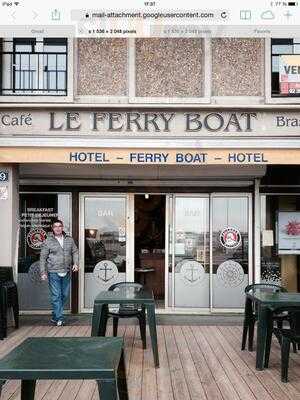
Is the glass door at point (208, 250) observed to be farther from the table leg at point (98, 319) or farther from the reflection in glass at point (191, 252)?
the table leg at point (98, 319)

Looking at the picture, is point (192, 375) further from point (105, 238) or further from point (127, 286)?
point (105, 238)

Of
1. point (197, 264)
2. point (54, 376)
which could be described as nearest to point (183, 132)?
point (197, 264)

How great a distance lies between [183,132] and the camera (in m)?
9.42

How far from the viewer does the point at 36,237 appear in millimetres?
10367

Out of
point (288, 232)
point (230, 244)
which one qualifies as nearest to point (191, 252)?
point (230, 244)

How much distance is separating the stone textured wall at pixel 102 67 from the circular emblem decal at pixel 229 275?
377cm

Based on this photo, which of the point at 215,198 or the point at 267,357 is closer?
the point at 267,357

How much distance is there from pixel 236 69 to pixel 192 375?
5.50 m

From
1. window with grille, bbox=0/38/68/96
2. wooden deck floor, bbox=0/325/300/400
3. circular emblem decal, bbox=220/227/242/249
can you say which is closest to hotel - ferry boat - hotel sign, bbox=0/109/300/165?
window with grille, bbox=0/38/68/96

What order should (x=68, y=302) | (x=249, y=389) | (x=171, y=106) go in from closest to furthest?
(x=249, y=389)
(x=171, y=106)
(x=68, y=302)

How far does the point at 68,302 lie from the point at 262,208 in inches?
163

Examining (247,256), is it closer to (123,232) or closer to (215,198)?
(215,198)

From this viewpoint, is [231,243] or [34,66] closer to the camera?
[34,66]

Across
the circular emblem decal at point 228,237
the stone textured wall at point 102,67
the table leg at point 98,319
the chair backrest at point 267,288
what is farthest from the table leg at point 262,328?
the stone textured wall at point 102,67
